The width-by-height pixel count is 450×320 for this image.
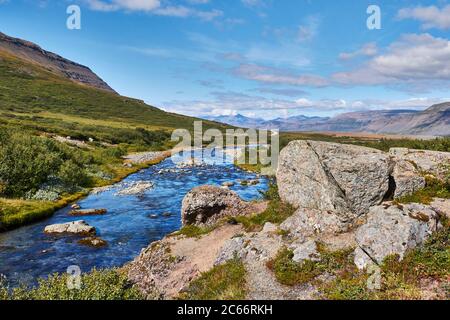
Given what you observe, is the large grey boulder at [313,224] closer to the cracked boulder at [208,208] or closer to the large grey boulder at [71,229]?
the cracked boulder at [208,208]

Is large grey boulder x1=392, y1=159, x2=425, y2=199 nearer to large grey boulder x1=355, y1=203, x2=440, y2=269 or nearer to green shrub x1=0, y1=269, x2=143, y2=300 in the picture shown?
large grey boulder x1=355, y1=203, x2=440, y2=269

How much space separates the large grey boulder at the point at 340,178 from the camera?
23.9 meters

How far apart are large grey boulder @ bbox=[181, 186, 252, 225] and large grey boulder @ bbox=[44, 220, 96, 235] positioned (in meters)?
12.5

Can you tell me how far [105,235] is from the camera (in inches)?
1527

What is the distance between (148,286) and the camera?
2447cm

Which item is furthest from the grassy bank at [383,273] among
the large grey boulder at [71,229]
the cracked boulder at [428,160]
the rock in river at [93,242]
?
the large grey boulder at [71,229]

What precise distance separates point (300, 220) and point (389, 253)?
6.92 m

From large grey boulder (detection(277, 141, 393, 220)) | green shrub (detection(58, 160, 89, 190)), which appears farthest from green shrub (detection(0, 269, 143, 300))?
green shrub (detection(58, 160, 89, 190))

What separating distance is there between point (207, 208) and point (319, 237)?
43.3ft

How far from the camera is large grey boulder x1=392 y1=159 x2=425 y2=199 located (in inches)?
968

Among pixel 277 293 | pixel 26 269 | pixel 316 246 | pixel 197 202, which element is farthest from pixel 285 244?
pixel 26 269

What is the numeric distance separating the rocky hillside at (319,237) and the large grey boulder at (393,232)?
51 mm

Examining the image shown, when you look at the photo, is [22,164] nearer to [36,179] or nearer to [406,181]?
[36,179]
